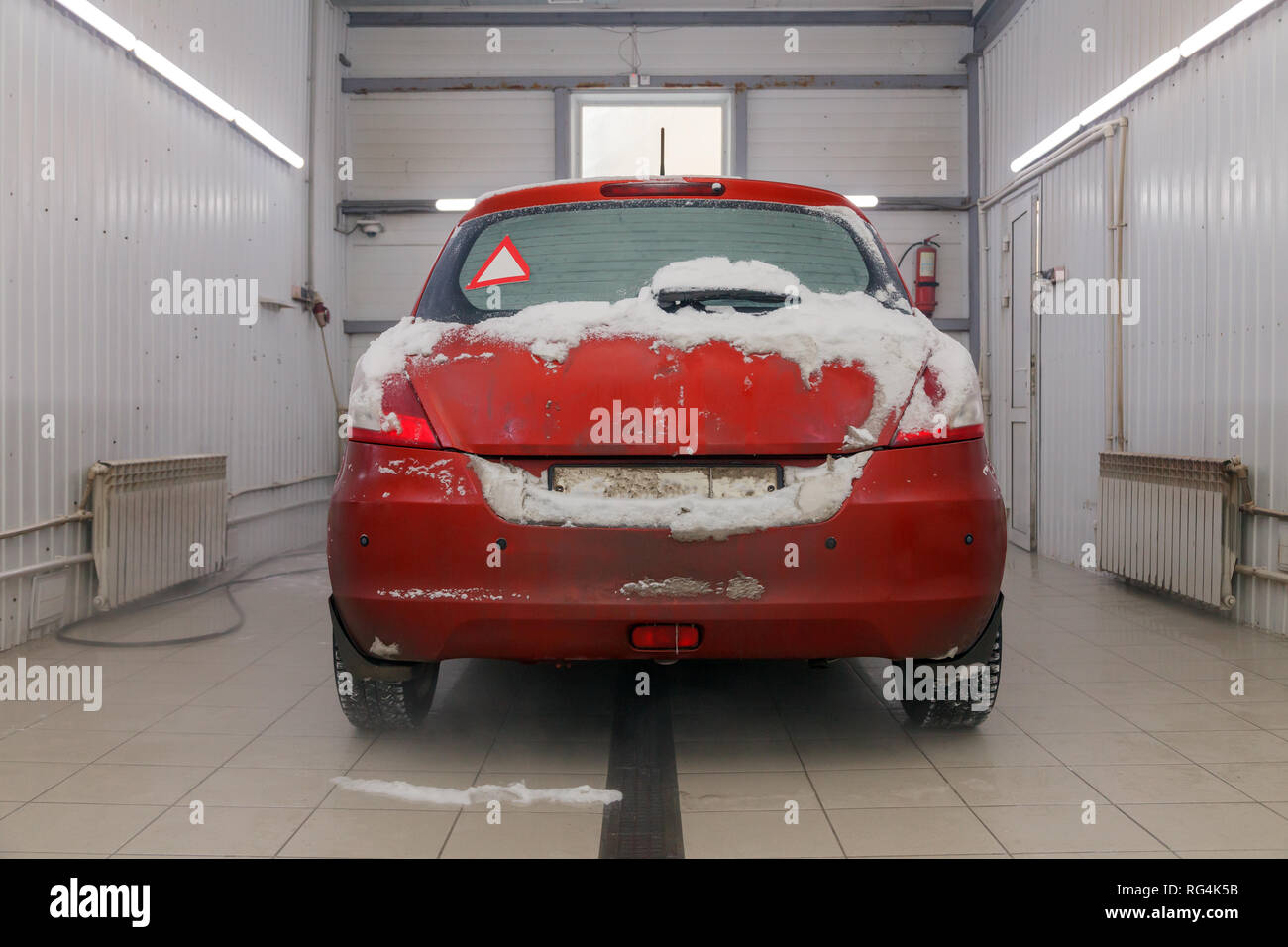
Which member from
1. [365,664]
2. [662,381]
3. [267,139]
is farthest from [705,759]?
[267,139]

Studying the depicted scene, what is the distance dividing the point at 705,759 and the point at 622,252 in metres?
1.43

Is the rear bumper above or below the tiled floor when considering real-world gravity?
above

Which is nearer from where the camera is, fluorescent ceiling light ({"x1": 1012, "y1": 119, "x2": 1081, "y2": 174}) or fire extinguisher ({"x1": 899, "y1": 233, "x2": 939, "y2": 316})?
fluorescent ceiling light ({"x1": 1012, "y1": 119, "x2": 1081, "y2": 174})

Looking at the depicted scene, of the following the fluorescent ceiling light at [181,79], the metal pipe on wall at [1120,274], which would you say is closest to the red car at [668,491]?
the fluorescent ceiling light at [181,79]

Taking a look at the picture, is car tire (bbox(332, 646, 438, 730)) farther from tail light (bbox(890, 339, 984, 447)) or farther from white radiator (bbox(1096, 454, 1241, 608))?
white radiator (bbox(1096, 454, 1241, 608))

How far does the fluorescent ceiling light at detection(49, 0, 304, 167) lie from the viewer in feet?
15.8

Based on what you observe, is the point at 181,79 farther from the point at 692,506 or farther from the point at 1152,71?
the point at 1152,71

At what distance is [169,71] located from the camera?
5660 mm

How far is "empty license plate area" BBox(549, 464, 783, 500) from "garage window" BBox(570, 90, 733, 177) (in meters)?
7.75

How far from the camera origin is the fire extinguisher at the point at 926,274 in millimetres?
9477

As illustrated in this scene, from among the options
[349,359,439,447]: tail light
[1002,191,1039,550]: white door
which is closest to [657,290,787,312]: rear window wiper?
[349,359,439,447]: tail light
